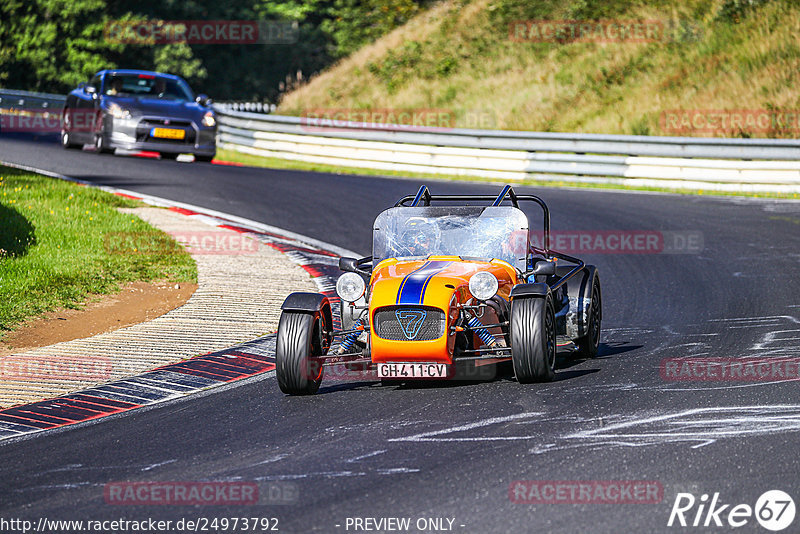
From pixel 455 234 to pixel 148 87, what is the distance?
15.7 m

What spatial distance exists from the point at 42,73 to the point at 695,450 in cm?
4504

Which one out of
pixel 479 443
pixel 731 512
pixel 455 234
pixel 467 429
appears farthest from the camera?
pixel 455 234

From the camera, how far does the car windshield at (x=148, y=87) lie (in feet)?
76.7

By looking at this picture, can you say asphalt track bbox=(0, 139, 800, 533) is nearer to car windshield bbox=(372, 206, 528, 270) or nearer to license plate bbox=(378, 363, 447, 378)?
license plate bbox=(378, 363, 447, 378)

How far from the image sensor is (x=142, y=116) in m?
22.4

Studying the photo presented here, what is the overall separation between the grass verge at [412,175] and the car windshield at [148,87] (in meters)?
2.14

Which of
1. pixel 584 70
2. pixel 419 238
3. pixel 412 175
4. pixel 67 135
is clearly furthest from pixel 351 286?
pixel 584 70

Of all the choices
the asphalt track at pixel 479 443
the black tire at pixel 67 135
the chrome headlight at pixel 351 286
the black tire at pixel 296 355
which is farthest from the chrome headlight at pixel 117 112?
the black tire at pixel 296 355

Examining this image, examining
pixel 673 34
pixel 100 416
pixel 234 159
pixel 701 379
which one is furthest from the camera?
pixel 673 34

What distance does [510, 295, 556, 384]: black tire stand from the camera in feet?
26.4

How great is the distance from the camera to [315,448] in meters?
6.81

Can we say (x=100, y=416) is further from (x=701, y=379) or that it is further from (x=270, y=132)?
(x=270, y=132)

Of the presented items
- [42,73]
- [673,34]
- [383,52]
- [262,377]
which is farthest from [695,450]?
[42,73]

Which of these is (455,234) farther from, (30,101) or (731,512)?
(30,101)
